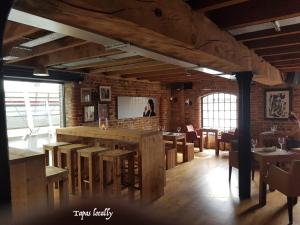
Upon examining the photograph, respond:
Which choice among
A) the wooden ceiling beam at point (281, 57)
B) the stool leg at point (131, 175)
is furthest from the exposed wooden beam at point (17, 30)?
the wooden ceiling beam at point (281, 57)

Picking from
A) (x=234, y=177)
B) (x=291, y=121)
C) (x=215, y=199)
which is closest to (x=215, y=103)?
(x=291, y=121)

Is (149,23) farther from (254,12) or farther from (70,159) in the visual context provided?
(70,159)

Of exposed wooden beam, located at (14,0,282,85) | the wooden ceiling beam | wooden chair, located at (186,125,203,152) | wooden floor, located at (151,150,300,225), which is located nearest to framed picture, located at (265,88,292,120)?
wooden chair, located at (186,125,203,152)

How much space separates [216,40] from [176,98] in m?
6.33

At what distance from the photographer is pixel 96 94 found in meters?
5.53

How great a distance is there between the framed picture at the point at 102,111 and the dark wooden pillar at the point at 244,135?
3.06 meters

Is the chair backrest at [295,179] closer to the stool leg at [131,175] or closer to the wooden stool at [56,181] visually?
the stool leg at [131,175]

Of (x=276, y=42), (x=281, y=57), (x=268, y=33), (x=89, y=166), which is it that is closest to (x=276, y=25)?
(x=268, y=33)

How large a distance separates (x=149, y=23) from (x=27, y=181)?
5.03 feet

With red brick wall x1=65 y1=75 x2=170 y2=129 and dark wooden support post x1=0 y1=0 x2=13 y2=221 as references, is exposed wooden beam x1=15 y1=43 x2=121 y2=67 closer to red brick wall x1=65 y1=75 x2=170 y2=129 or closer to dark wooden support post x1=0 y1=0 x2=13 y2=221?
red brick wall x1=65 y1=75 x2=170 y2=129

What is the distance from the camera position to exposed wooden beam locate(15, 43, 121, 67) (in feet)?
→ 10.4

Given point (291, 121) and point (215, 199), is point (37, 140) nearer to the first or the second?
Result: point (215, 199)

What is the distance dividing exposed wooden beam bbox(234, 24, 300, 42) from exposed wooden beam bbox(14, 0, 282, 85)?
0.29 metres

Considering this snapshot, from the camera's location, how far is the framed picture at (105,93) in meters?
5.64
